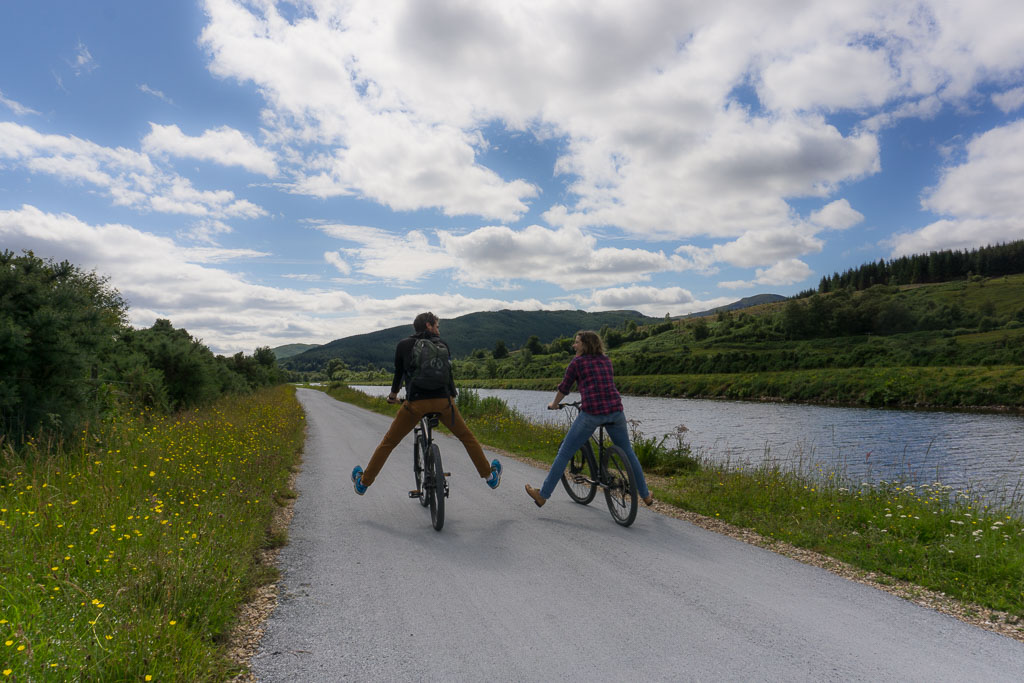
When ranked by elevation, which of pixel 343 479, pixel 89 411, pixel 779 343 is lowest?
Answer: pixel 343 479

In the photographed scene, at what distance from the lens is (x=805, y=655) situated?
127 inches

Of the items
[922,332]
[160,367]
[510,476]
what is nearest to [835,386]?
[922,332]

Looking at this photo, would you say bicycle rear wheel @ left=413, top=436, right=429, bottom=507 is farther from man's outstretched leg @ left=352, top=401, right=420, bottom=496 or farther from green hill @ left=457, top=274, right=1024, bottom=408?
green hill @ left=457, top=274, right=1024, bottom=408

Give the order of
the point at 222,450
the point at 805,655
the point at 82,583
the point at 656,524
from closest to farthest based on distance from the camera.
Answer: the point at 805,655, the point at 82,583, the point at 656,524, the point at 222,450

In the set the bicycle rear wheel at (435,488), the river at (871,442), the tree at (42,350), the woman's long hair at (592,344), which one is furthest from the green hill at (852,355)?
the tree at (42,350)

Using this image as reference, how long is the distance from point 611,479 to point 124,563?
463cm

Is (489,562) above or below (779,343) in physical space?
below

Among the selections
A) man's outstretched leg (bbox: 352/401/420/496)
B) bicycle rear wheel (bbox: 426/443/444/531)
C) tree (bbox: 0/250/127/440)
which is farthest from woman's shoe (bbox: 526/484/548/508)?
tree (bbox: 0/250/127/440)

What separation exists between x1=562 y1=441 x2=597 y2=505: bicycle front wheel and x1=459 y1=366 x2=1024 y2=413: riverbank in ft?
112

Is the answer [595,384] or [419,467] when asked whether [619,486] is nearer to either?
[595,384]

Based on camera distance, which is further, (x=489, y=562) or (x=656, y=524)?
(x=656, y=524)

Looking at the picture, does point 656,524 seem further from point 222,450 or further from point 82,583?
point 222,450

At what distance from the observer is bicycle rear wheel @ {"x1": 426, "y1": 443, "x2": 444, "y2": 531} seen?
230 inches

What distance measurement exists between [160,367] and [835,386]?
42.1m
